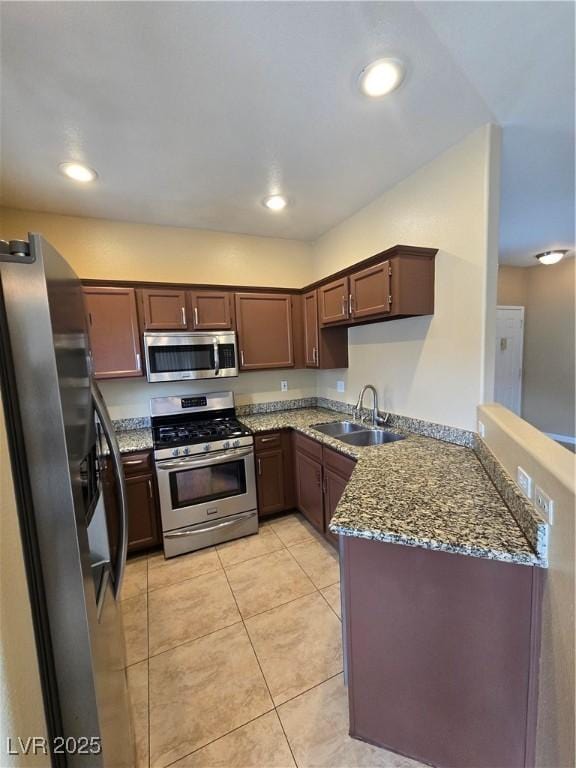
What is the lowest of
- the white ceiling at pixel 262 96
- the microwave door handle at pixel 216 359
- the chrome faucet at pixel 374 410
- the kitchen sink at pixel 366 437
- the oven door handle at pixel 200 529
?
the oven door handle at pixel 200 529

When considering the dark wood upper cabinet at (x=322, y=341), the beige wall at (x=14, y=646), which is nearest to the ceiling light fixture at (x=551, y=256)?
the dark wood upper cabinet at (x=322, y=341)

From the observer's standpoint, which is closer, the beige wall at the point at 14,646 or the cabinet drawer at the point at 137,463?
the beige wall at the point at 14,646

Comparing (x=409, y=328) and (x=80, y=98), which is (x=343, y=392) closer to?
(x=409, y=328)

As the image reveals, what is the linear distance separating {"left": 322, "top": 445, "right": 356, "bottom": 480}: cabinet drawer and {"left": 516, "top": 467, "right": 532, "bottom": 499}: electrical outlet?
99 centimetres

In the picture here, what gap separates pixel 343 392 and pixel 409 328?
1069mm

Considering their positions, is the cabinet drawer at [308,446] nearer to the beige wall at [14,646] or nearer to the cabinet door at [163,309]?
the cabinet door at [163,309]

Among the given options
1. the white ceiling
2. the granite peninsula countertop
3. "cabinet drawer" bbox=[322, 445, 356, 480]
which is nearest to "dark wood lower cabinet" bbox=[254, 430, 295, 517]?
"cabinet drawer" bbox=[322, 445, 356, 480]

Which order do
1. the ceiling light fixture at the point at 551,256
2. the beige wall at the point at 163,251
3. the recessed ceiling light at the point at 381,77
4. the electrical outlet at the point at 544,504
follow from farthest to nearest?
the ceiling light fixture at the point at 551,256, the beige wall at the point at 163,251, the recessed ceiling light at the point at 381,77, the electrical outlet at the point at 544,504

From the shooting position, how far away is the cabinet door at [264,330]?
299cm

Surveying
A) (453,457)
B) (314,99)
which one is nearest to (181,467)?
(453,457)

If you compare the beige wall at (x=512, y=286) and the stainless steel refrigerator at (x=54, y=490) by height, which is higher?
the beige wall at (x=512, y=286)

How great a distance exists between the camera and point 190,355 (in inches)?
108

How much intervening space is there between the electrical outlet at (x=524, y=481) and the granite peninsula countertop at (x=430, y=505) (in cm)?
11

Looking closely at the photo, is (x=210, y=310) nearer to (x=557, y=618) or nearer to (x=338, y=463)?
(x=338, y=463)
